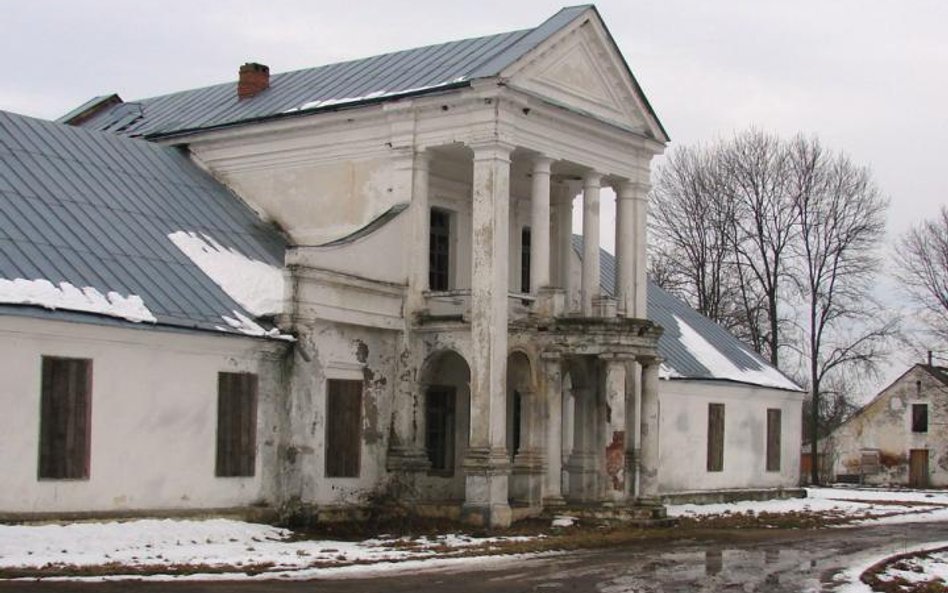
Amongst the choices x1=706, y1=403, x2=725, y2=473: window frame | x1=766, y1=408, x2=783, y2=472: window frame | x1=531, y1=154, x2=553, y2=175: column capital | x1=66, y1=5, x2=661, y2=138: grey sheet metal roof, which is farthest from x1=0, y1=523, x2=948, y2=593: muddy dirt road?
x1=766, y1=408, x2=783, y2=472: window frame

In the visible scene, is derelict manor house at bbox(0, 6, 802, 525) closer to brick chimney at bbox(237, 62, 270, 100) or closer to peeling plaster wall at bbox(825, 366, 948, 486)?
brick chimney at bbox(237, 62, 270, 100)

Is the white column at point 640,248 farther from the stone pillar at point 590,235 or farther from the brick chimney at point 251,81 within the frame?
the brick chimney at point 251,81

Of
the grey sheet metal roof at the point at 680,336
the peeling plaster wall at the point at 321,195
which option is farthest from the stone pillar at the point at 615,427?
the grey sheet metal roof at the point at 680,336

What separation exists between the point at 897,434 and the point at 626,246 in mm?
30241

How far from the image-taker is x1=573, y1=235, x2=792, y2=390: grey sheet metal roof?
35812mm

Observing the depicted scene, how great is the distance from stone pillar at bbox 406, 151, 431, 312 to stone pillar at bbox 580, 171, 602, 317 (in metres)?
3.47

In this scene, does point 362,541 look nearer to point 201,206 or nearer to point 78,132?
point 201,206

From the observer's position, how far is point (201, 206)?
26.6 meters

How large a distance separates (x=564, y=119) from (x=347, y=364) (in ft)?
20.1

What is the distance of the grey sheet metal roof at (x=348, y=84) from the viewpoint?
26.3m

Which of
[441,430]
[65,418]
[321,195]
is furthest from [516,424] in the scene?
[65,418]

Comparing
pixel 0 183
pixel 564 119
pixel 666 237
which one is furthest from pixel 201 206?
pixel 666 237

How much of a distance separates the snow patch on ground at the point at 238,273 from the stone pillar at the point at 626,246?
7339 mm

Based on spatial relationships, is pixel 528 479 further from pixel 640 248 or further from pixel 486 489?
pixel 640 248
